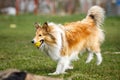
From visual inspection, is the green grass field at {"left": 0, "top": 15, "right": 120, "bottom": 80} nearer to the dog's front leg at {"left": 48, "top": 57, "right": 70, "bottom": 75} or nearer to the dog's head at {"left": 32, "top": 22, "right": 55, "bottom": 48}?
the dog's front leg at {"left": 48, "top": 57, "right": 70, "bottom": 75}

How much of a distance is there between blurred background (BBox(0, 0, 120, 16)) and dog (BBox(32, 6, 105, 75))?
21.2 m

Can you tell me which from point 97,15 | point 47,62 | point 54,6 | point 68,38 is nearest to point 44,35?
point 68,38

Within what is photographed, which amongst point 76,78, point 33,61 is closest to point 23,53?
point 33,61

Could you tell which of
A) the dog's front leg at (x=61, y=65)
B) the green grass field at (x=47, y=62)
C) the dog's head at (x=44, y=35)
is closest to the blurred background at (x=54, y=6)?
the green grass field at (x=47, y=62)

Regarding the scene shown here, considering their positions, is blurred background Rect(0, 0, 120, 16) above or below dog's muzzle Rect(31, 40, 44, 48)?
above

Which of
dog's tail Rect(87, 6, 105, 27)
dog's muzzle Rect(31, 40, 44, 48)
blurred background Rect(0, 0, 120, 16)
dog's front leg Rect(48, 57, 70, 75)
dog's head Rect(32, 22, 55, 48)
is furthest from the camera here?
blurred background Rect(0, 0, 120, 16)

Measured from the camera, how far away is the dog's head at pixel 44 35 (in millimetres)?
9945

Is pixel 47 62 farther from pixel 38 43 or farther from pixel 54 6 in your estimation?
pixel 54 6

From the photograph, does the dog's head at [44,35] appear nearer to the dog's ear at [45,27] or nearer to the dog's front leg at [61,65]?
the dog's ear at [45,27]

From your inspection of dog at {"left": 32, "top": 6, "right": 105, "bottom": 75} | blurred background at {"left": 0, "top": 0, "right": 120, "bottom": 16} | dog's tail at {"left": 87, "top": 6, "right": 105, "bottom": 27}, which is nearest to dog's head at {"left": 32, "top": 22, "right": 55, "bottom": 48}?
dog at {"left": 32, "top": 6, "right": 105, "bottom": 75}

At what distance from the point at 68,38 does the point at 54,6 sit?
79.4 feet

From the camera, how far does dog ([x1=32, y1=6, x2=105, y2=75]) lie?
10023 millimetres

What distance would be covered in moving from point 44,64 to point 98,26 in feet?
5.70

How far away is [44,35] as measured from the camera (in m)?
10.0
